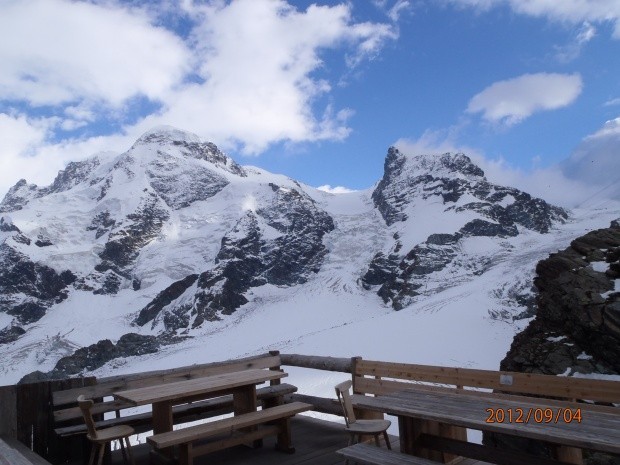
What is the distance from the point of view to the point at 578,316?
43.5ft

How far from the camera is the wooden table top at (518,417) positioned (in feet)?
12.3

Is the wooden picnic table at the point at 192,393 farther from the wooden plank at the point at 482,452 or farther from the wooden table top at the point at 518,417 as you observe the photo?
the wooden plank at the point at 482,452

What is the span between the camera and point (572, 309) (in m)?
13.5

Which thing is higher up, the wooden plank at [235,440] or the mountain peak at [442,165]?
the mountain peak at [442,165]

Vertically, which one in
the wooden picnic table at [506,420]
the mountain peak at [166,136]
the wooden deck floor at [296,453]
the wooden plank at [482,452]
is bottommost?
the wooden deck floor at [296,453]

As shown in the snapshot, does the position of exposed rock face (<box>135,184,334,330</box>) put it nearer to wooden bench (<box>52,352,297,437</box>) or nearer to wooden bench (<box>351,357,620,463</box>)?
wooden bench (<box>52,352,297,437</box>)

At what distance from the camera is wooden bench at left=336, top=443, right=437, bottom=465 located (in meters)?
4.63

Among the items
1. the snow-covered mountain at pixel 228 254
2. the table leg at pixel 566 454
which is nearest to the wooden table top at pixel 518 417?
the table leg at pixel 566 454

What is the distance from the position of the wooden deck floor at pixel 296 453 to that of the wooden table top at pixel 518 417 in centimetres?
157

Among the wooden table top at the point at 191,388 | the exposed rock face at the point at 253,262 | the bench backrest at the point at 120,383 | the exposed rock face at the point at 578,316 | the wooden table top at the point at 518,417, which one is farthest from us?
the exposed rock face at the point at 253,262

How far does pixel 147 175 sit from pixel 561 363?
171535 millimetres

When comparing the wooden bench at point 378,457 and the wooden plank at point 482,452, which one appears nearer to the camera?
the wooden plank at point 482,452

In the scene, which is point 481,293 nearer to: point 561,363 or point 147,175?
point 561,363

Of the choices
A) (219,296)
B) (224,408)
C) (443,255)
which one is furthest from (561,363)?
(219,296)
